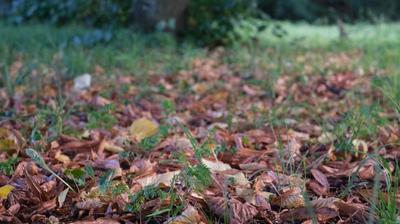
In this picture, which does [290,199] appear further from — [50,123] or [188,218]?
[50,123]

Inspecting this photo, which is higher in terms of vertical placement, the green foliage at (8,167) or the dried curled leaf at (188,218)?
the dried curled leaf at (188,218)

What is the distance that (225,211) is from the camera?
1250 mm

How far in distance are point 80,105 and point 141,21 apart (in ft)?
9.13

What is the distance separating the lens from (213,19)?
536 centimetres

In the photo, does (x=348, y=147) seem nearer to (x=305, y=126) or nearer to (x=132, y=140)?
(x=305, y=126)

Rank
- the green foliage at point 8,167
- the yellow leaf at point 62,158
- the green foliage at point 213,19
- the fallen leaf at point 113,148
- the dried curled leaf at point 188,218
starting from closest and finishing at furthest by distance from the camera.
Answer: the dried curled leaf at point 188,218 → the green foliage at point 8,167 → the yellow leaf at point 62,158 → the fallen leaf at point 113,148 → the green foliage at point 213,19

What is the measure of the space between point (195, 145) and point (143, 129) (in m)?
0.57

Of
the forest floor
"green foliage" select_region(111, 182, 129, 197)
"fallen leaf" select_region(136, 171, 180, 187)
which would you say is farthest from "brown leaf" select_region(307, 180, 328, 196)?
"green foliage" select_region(111, 182, 129, 197)

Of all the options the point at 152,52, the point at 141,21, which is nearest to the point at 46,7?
the point at 141,21

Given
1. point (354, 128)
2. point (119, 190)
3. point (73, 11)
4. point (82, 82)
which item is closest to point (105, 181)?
point (119, 190)

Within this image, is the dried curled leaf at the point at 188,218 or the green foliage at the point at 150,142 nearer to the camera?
the dried curled leaf at the point at 188,218

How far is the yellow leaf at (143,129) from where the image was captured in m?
2.03

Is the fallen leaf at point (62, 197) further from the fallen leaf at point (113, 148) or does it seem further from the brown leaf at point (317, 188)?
the brown leaf at point (317, 188)

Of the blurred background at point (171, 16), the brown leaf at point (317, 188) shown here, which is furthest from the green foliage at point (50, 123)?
the blurred background at point (171, 16)
